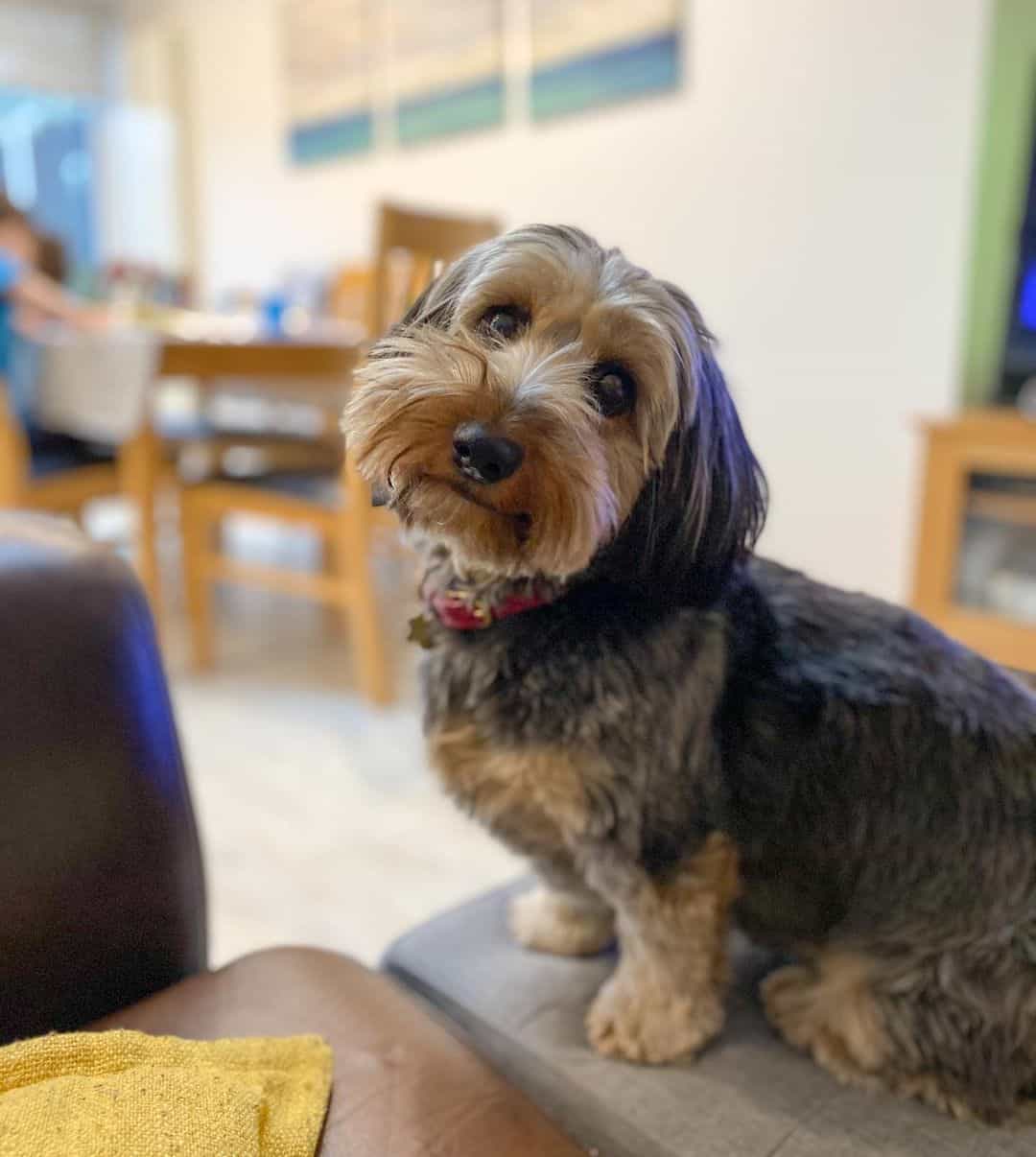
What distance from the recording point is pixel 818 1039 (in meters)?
1.02

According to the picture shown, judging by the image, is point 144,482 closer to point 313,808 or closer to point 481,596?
point 313,808

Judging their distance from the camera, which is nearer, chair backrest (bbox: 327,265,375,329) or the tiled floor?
the tiled floor

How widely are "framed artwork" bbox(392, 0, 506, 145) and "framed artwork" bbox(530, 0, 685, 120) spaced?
0.24 meters

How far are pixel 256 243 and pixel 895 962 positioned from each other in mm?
5274

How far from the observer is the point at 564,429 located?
90 centimetres

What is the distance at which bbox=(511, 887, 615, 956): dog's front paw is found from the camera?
121cm

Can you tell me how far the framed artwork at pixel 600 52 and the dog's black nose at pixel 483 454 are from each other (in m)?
3.02

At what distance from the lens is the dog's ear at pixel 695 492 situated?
932mm

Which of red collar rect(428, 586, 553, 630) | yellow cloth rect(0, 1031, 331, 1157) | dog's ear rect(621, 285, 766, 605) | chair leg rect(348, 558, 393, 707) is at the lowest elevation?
chair leg rect(348, 558, 393, 707)

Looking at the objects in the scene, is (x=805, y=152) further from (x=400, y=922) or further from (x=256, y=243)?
(x=256, y=243)

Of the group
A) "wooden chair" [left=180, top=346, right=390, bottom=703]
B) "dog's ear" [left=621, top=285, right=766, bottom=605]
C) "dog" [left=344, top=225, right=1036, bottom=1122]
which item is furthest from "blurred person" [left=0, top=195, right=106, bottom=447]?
"dog's ear" [left=621, top=285, right=766, bottom=605]

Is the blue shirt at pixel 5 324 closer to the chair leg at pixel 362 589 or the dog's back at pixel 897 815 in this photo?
the chair leg at pixel 362 589

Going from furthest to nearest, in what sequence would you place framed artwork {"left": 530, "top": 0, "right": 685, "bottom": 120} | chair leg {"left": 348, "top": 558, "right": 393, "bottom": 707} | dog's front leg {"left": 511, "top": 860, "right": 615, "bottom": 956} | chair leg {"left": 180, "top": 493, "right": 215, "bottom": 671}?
framed artwork {"left": 530, "top": 0, "right": 685, "bottom": 120} < chair leg {"left": 180, "top": 493, "right": 215, "bottom": 671} < chair leg {"left": 348, "top": 558, "right": 393, "bottom": 707} < dog's front leg {"left": 511, "top": 860, "right": 615, "bottom": 956}

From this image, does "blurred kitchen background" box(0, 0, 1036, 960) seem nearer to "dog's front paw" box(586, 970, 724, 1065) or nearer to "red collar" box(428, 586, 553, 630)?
"dog's front paw" box(586, 970, 724, 1065)
